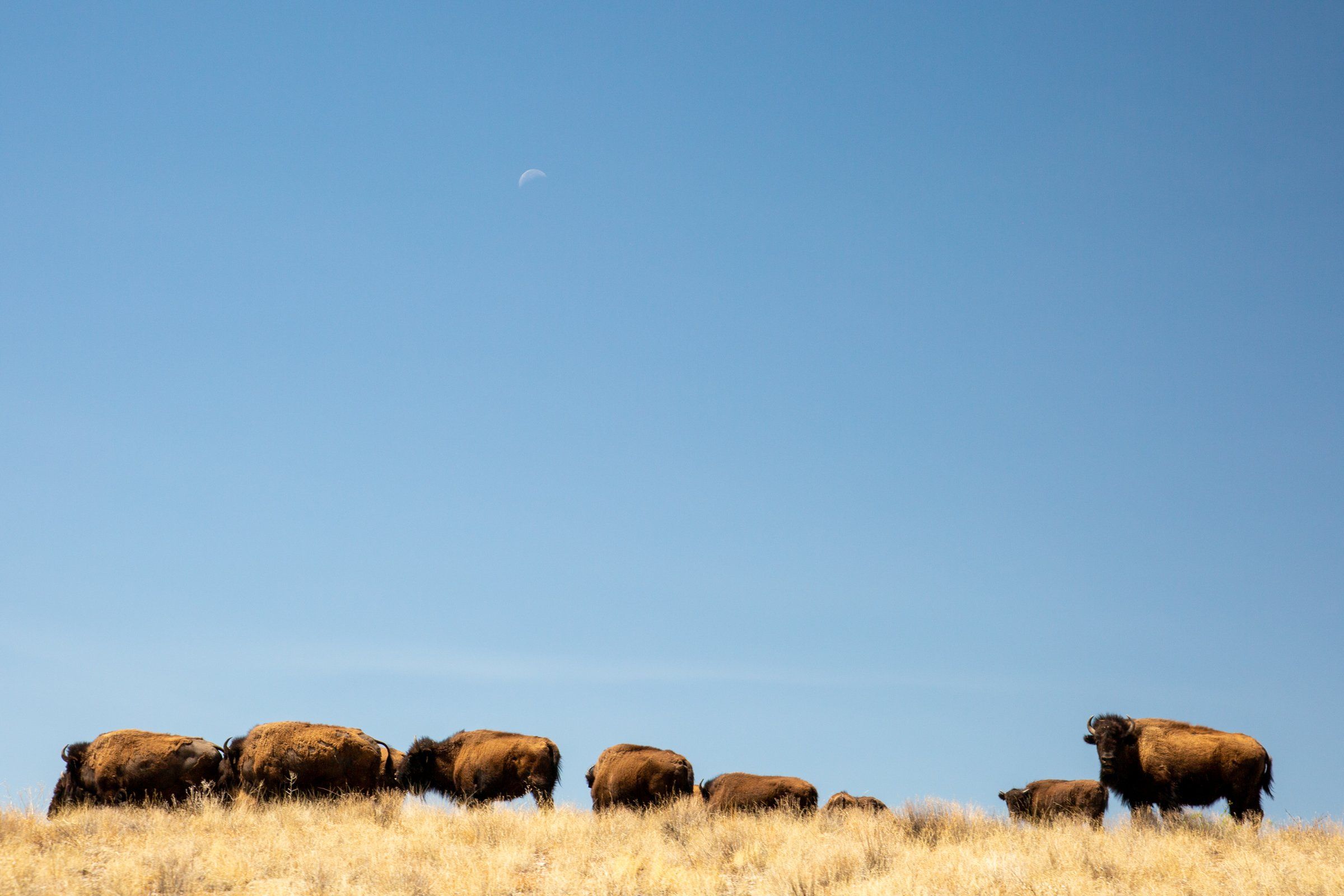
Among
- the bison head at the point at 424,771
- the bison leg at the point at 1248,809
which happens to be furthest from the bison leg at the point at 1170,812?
the bison head at the point at 424,771

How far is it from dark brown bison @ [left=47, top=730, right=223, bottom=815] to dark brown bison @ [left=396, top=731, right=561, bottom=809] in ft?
13.0

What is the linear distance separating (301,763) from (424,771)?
10.2 ft

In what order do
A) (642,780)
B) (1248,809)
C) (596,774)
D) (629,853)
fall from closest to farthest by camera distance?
(629,853) → (1248,809) → (642,780) → (596,774)

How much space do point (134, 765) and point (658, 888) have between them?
1127 centimetres

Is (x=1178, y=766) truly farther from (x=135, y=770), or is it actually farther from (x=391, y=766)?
(x=135, y=770)

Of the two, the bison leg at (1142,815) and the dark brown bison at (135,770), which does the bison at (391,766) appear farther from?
the bison leg at (1142,815)

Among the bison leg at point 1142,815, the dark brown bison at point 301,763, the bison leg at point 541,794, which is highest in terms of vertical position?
the dark brown bison at point 301,763

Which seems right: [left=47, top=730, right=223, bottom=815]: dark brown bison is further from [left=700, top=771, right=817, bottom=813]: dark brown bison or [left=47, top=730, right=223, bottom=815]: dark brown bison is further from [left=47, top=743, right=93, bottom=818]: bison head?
[left=700, top=771, right=817, bottom=813]: dark brown bison

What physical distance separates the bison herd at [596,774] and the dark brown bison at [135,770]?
2cm

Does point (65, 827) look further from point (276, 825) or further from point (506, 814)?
point (506, 814)

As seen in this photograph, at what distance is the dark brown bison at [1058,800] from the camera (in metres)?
20.2

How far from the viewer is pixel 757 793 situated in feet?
69.3

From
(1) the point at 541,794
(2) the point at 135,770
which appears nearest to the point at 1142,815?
(1) the point at 541,794

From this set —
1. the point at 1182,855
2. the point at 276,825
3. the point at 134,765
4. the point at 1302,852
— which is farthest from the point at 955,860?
the point at 134,765
